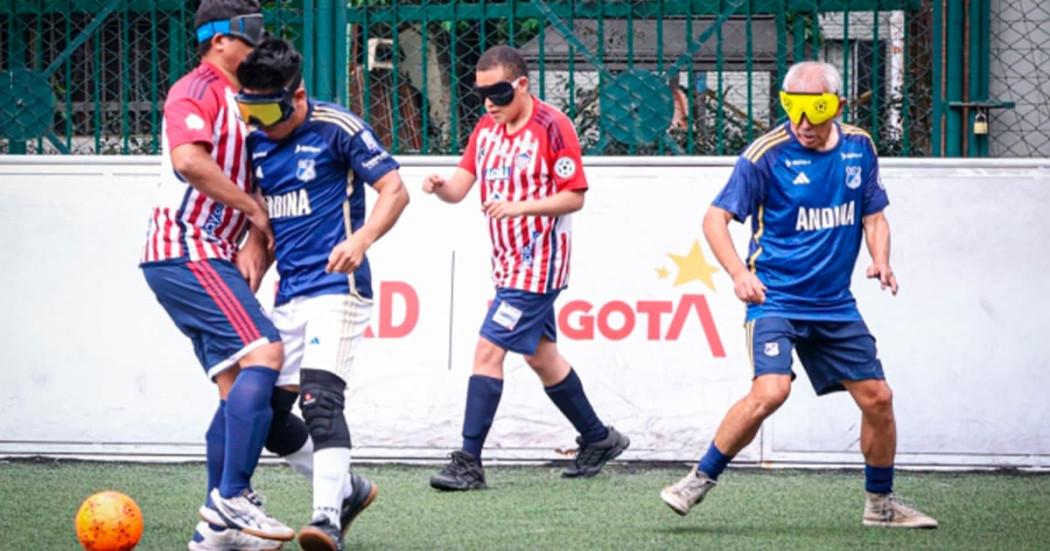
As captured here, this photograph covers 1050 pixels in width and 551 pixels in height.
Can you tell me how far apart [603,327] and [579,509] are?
1.65 meters

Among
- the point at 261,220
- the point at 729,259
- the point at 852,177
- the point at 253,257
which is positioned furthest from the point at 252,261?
the point at 852,177

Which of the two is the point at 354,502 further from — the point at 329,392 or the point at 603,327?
the point at 603,327

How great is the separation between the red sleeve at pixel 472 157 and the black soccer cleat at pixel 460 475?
132 cm

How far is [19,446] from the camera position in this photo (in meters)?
8.55

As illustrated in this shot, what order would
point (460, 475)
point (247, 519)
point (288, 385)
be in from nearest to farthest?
point (247, 519) < point (288, 385) < point (460, 475)

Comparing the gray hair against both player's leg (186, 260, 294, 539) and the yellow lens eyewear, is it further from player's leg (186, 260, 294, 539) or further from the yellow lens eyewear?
player's leg (186, 260, 294, 539)

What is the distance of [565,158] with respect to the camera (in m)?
7.73

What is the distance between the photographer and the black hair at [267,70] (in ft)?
17.9

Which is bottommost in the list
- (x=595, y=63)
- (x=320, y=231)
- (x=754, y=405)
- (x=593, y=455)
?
(x=593, y=455)

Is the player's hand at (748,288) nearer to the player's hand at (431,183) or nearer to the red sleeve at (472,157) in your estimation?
the player's hand at (431,183)

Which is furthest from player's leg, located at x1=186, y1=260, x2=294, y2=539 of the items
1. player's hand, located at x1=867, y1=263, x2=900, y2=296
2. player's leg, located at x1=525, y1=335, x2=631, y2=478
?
player's leg, located at x1=525, y1=335, x2=631, y2=478

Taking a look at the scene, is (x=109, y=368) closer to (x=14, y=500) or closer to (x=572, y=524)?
(x=14, y=500)

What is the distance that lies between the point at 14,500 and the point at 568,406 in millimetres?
2524

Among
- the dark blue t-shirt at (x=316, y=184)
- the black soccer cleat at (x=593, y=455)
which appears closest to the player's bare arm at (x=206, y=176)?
the dark blue t-shirt at (x=316, y=184)
